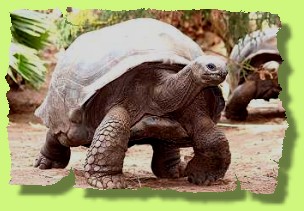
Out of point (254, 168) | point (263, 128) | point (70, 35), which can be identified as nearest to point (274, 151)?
point (254, 168)

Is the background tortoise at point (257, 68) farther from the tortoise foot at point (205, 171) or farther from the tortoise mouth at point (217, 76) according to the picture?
the tortoise mouth at point (217, 76)

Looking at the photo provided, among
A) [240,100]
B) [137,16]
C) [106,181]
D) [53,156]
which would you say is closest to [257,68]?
[240,100]

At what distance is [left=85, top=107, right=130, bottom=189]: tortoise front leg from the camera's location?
12.2ft

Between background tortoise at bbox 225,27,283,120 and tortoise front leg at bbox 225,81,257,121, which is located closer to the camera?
background tortoise at bbox 225,27,283,120

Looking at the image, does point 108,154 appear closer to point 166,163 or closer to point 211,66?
point 211,66

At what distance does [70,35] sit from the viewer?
770 cm

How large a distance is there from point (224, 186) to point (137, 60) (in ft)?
3.11

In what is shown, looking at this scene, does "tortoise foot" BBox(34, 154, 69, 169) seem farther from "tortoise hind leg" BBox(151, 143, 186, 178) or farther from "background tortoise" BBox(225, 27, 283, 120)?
"background tortoise" BBox(225, 27, 283, 120)

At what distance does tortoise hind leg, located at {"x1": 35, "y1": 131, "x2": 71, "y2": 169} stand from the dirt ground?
0.31 feet

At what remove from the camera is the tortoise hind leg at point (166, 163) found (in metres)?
4.61

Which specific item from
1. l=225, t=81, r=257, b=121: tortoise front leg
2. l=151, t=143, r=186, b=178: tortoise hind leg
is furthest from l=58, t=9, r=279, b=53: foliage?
l=151, t=143, r=186, b=178: tortoise hind leg

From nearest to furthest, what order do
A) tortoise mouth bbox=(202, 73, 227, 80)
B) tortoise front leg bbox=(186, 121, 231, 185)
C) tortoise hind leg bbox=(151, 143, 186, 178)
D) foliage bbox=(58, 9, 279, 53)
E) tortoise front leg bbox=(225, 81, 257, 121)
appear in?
tortoise mouth bbox=(202, 73, 227, 80) → tortoise front leg bbox=(186, 121, 231, 185) → tortoise hind leg bbox=(151, 143, 186, 178) → foliage bbox=(58, 9, 279, 53) → tortoise front leg bbox=(225, 81, 257, 121)

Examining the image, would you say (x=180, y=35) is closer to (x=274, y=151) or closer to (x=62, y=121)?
(x=62, y=121)

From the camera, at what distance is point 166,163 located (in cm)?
466
